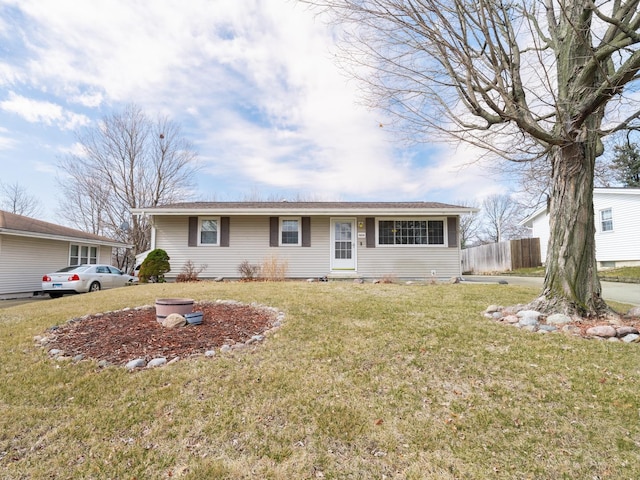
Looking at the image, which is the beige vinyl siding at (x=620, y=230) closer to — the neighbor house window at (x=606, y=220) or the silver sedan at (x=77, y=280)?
the neighbor house window at (x=606, y=220)

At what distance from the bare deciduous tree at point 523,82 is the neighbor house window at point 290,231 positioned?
24.7 feet

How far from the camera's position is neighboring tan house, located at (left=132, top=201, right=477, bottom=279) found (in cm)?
1180

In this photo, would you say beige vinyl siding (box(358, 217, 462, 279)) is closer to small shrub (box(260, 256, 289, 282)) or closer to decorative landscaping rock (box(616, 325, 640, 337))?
small shrub (box(260, 256, 289, 282))

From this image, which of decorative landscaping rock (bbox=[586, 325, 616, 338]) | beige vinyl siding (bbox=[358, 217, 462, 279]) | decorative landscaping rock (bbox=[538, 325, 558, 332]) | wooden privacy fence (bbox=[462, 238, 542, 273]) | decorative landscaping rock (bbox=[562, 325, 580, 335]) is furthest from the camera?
wooden privacy fence (bbox=[462, 238, 542, 273])

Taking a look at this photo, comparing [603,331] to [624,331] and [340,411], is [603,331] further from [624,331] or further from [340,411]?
[340,411]

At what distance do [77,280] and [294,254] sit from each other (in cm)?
811

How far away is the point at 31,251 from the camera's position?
13836 millimetres

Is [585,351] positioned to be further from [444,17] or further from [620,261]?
[620,261]

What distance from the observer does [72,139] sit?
2152 centimetres

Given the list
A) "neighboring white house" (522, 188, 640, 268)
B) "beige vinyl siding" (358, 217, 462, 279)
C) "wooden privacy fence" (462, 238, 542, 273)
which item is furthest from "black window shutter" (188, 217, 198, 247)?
"wooden privacy fence" (462, 238, 542, 273)

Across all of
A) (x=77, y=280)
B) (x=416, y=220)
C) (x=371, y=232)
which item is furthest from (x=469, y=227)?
(x=77, y=280)

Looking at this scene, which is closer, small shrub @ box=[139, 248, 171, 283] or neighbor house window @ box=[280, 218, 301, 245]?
small shrub @ box=[139, 248, 171, 283]

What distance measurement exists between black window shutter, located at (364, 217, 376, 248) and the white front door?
0.51 meters

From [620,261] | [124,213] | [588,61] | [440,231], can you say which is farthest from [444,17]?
[124,213]
